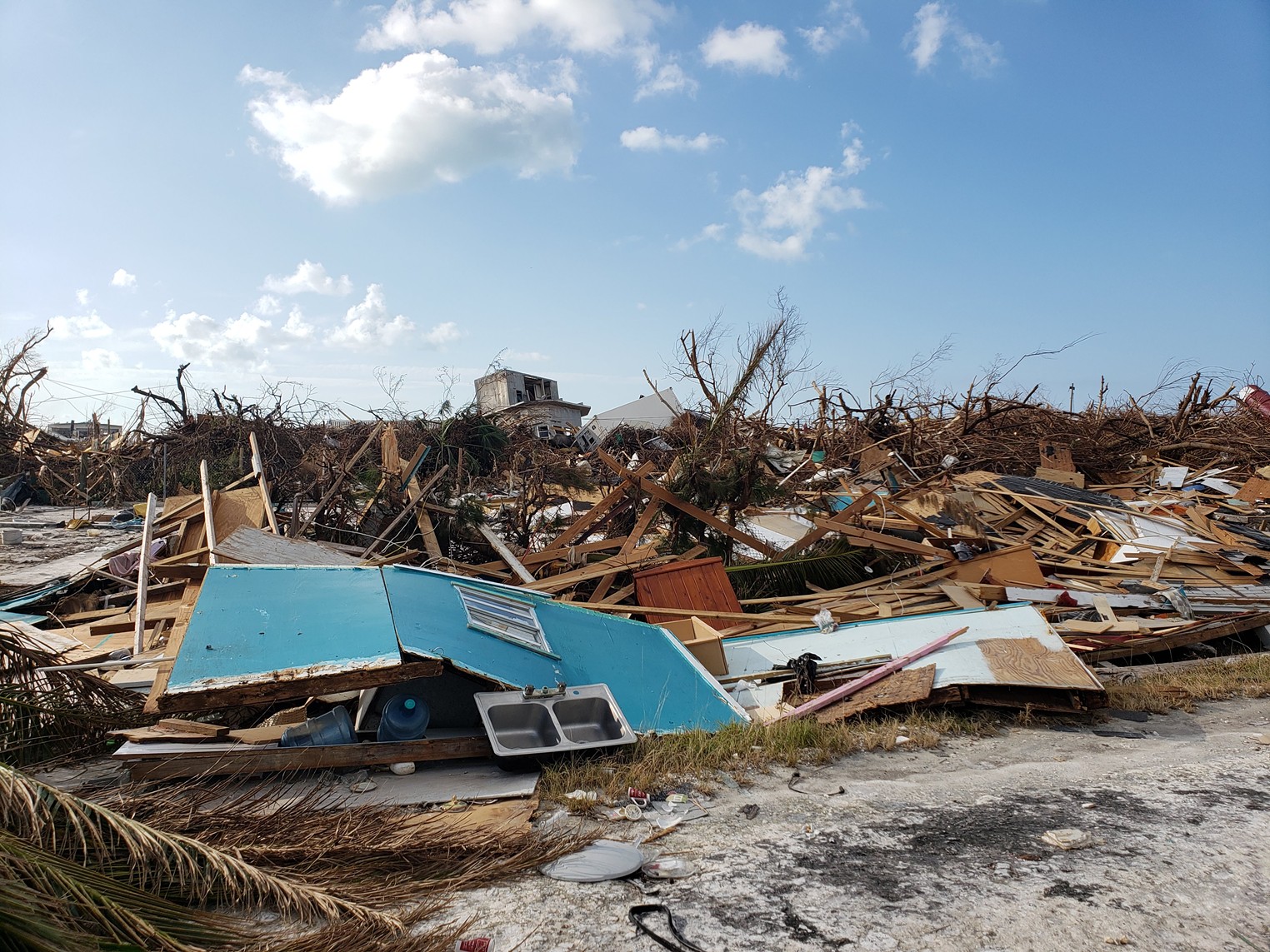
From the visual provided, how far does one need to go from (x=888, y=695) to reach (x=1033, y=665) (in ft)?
3.58

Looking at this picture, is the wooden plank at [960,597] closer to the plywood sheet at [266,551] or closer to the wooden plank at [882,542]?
the wooden plank at [882,542]

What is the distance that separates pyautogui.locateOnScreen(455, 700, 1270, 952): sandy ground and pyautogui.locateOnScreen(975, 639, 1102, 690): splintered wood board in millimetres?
783

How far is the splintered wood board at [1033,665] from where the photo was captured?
5445 millimetres

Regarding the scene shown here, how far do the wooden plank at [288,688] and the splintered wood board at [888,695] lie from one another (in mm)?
2748

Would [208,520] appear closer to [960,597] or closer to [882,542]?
[882,542]

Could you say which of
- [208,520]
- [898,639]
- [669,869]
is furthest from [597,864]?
[208,520]

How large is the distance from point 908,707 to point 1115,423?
13.0 meters

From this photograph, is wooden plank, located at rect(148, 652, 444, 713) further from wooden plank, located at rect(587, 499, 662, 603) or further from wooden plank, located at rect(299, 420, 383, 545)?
wooden plank, located at rect(299, 420, 383, 545)

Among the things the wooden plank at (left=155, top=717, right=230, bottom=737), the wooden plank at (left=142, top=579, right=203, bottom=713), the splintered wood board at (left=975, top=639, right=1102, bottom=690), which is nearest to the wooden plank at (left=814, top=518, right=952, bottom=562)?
the splintered wood board at (left=975, top=639, right=1102, bottom=690)

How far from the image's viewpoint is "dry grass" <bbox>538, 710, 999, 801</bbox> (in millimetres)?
4102

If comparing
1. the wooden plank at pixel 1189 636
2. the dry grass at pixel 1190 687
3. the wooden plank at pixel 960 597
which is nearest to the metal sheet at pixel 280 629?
the dry grass at pixel 1190 687

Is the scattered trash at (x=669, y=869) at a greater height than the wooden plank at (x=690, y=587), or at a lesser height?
lesser

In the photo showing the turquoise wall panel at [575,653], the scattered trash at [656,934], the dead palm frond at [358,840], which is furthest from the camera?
the turquoise wall panel at [575,653]

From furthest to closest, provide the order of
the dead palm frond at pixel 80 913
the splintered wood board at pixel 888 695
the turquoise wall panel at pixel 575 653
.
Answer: the splintered wood board at pixel 888 695
the turquoise wall panel at pixel 575 653
the dead palm frond at pixel 80 913
